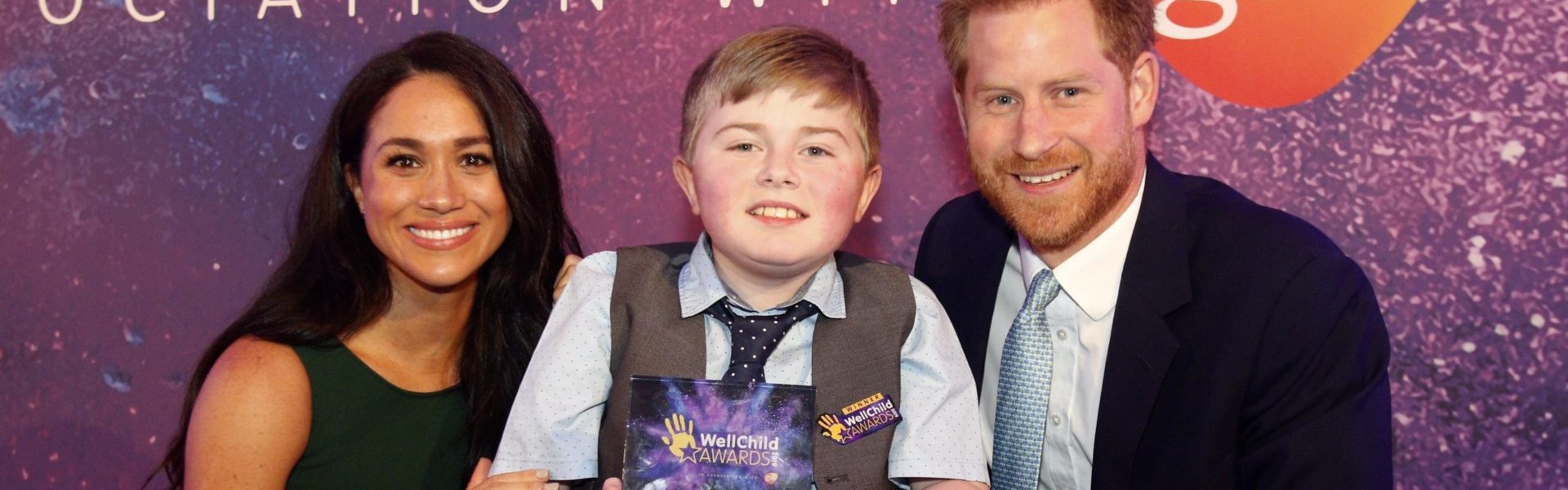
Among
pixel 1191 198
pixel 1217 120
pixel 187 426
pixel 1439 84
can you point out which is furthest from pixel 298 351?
pixel 1439 84

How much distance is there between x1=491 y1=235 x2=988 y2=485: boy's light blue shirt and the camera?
5.75 feet

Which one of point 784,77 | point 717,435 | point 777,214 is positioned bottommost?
point 717,435

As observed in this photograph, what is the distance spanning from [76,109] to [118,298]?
489 millimetres

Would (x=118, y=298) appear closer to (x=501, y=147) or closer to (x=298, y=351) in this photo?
(x=298, y=351)

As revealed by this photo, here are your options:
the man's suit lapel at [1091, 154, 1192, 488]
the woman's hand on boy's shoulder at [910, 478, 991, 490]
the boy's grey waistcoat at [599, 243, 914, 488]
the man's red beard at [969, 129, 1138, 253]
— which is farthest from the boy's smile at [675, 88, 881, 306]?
the man's suit lapel at [1091, 154, 1192, 488]

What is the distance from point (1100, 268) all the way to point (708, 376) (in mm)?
808

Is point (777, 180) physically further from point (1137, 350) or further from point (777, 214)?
point (1137, 350)

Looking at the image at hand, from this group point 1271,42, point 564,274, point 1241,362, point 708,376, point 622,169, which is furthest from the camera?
point 622,169

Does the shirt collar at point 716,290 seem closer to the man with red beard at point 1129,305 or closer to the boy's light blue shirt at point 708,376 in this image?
the boy's light blue shirt at point 708,376

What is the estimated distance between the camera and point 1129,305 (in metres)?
2.08

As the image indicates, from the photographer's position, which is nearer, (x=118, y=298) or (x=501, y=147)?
(x=501, y=147)

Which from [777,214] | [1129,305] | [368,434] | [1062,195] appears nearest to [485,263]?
[368,434]

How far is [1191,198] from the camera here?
2.21 meters

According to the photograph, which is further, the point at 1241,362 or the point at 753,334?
the point at 1241,362
